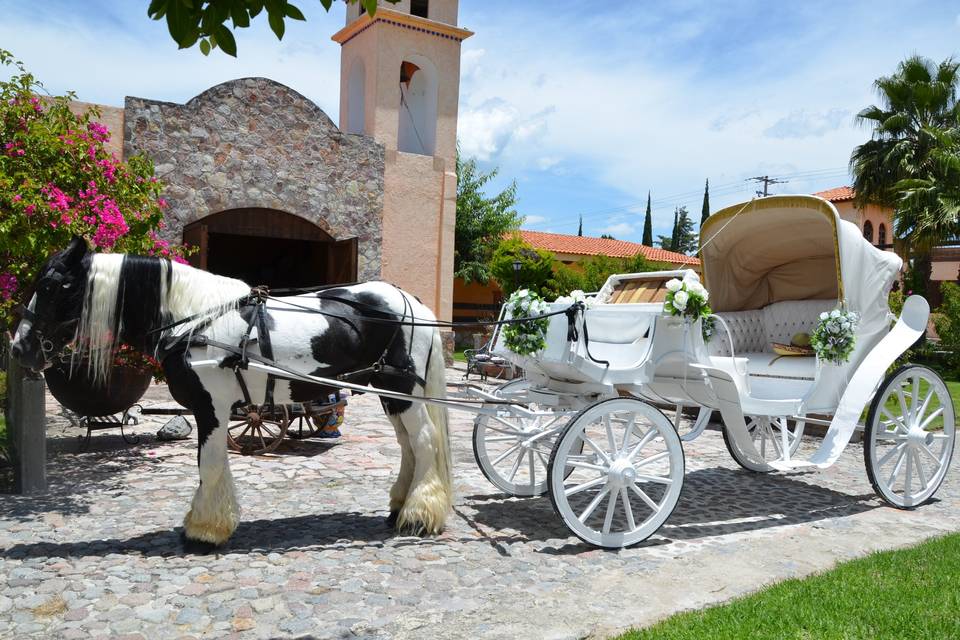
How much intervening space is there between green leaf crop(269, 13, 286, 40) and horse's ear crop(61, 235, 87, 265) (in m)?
2.22

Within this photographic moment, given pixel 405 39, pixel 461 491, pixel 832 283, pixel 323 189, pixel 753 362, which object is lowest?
pixel 461 491

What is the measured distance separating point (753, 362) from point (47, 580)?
596 centimetres

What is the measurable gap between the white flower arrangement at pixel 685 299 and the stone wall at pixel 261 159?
10.5 m

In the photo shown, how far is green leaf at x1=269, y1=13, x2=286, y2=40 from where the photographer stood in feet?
9.37

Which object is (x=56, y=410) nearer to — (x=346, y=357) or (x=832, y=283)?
(x=346, y=357)

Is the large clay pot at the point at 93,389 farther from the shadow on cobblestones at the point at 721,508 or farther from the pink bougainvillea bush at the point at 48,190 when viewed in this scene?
the shadow on cobblestones at the point at 721,508

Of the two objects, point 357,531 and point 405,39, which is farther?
point 405,39

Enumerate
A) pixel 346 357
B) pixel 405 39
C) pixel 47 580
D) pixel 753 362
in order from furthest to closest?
1. pixel 405 39
2. pixel 753 362
3. pixel 346 357
4. pixel 47 580

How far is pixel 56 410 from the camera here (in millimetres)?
9609

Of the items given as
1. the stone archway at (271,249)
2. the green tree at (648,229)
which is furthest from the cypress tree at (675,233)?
the stone archway at (271,249)

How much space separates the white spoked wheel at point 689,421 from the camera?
681 centimetres

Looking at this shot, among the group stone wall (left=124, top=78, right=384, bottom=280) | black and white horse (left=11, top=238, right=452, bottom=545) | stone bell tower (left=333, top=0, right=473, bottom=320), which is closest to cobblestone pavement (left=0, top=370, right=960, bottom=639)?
black and white horse (left=11, top=238, right=452, bottom=545)

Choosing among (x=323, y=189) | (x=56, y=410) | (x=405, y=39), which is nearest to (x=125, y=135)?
(x=323, y=189)

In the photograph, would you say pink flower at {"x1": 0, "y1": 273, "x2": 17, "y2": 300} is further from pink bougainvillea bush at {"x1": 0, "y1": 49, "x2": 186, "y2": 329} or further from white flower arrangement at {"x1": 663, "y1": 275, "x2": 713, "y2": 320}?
white flower arrangement at {"x1": 663, "y1": 275, "x2": 713, "y2": 320}
